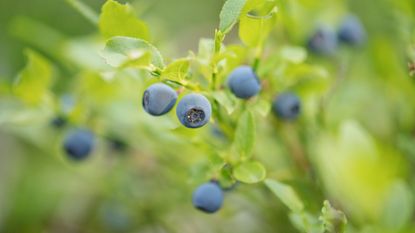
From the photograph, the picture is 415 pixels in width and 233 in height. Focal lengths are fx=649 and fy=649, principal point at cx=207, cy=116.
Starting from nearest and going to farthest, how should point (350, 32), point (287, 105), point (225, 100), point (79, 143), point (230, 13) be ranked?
point (230, 13) < point (225, 100) < point (287, 105) < point (79, 143) < point (350, 32)

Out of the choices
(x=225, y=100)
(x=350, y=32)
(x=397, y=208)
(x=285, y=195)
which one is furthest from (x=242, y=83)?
(x=350, y=32)

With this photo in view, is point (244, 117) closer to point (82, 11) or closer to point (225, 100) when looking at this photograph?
point (225, 100)

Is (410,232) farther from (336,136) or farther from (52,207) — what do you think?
(52,207)

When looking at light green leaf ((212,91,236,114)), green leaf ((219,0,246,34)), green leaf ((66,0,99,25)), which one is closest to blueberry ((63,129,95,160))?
green leaf ((66,0,99,25))

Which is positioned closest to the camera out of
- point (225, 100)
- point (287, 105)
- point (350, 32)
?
point (225, 100)

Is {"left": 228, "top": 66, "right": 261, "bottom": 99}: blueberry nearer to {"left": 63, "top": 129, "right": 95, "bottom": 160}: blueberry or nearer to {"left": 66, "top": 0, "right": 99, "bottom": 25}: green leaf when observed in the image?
{"left": 66, "top": 0, "right": 99, "bottom": 25}: green leaf

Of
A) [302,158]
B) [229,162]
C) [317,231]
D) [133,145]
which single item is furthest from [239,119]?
[133,145]
